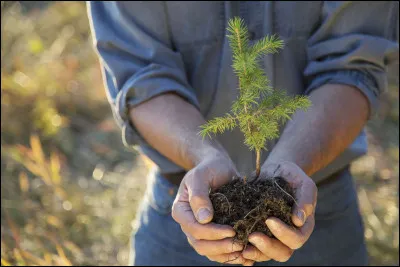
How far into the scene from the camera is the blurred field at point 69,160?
10.8ft

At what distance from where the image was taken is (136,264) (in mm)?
2113

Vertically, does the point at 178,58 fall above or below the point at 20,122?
above

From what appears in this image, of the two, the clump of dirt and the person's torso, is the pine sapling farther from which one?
the person's torso

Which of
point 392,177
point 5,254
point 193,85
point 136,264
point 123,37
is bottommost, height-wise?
point 392,177

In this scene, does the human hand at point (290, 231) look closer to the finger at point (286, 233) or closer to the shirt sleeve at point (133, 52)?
the finger at point (286, 233)

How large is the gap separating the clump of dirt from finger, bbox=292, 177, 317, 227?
0.05 feet

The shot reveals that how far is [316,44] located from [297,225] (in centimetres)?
75

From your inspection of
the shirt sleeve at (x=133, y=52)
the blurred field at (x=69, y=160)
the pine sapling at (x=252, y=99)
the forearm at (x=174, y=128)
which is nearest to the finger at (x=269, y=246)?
the pine sapling at (x=252, y=99)

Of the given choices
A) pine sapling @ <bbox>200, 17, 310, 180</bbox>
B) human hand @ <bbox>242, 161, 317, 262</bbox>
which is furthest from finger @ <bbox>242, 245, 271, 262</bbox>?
pine sapling @ <bbox>200, 17, 310, 180</bbox>

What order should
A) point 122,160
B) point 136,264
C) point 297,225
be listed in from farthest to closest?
point 122,160
point 136,264
point 297,225

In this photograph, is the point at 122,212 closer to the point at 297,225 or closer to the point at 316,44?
the point at 316,44

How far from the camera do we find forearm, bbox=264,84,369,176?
1.72 m

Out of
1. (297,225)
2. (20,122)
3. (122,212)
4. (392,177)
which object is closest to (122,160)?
(20,122)

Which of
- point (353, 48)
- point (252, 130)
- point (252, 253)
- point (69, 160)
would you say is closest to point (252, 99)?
point (252, 130)
